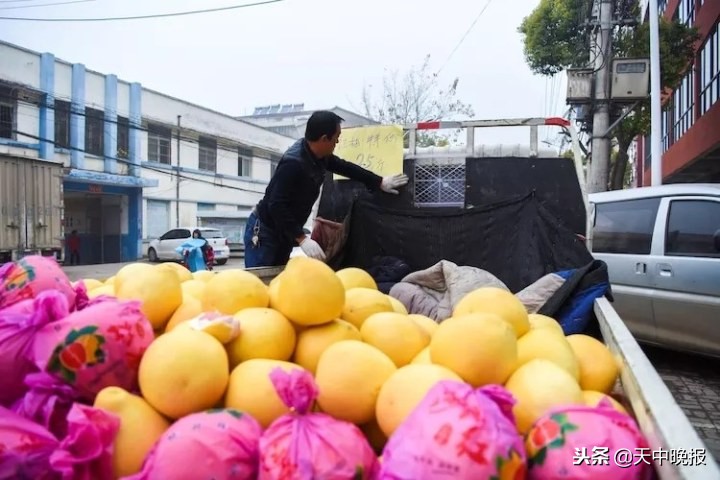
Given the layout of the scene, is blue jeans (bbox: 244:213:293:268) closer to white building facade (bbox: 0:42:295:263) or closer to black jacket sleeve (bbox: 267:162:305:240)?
black jacket sleeve (bbox: 267:162:305:240)

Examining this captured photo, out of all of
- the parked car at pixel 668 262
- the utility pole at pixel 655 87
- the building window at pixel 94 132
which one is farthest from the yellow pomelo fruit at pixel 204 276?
the building window at pixel 94 132

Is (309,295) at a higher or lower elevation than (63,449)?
higher

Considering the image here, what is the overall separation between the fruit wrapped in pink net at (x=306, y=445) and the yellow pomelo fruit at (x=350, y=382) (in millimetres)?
144

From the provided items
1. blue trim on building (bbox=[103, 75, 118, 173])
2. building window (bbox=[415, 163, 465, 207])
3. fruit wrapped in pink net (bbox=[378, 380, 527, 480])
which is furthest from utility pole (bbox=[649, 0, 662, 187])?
blue trim on building (bbox=[103, 75, 118, 173])

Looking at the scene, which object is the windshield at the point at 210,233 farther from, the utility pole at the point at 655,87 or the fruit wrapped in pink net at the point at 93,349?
the fruit wrapped in pink net at the point at 93,349

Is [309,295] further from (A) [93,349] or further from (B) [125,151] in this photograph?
(B) [125,151]

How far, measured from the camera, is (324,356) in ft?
4.74

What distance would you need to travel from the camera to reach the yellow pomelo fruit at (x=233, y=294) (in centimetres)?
174

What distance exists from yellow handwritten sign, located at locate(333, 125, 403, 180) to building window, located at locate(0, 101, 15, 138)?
60.2 feet

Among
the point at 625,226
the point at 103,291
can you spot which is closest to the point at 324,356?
the point at 103,291

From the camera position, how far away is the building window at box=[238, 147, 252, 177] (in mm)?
28975

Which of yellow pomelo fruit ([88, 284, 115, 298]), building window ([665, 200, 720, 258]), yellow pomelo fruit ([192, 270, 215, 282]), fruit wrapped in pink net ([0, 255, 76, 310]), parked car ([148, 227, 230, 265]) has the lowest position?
parked car ([148, 227, 230, 265])

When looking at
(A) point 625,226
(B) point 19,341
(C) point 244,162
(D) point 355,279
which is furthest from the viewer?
Result: (C) point 244,162

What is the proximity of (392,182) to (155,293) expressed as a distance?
7.93 ft
